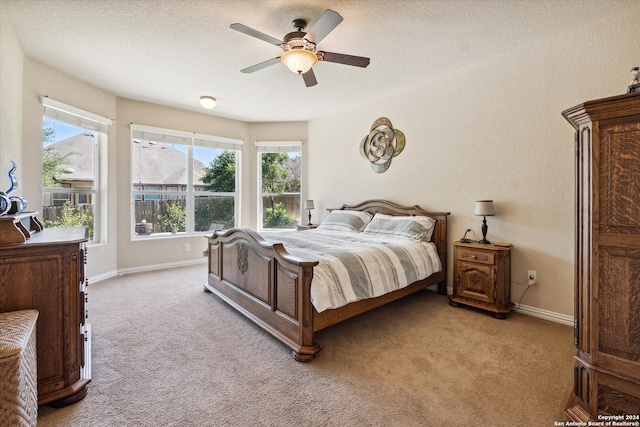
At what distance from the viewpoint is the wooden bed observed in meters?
2.06

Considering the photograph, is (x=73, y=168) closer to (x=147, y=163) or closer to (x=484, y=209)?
(x=147, y=163)

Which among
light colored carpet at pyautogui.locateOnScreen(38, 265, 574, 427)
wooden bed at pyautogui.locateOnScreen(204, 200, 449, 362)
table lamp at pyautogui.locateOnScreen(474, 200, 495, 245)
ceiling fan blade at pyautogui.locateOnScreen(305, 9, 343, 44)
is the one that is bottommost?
light colored carpet at pyautogui.locateOnScreen(38, 265, 574, 427)

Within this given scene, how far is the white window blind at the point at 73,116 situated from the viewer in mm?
3342

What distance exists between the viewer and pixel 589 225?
4.49 ft

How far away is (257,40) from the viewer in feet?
8.91

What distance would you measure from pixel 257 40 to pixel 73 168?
308cm

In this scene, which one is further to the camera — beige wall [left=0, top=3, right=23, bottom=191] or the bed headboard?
the bed headboard

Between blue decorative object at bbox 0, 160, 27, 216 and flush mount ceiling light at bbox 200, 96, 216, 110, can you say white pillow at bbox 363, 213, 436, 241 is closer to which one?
flush mount ceiling light at bbox 200, 96, 216, 110

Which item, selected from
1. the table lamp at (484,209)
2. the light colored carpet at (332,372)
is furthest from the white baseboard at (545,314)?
the table lamp at (484,209)

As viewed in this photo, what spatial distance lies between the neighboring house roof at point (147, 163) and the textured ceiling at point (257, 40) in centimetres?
91

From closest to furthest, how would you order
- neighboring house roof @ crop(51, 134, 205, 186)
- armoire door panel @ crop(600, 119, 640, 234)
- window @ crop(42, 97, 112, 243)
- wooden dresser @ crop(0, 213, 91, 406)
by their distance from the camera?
1. armoire door panel @ crop(600, 119, 640, 234)
2. wooden dresser @ crop(0, 213, 91, 406)
3. window @ crop(42, 97, 112, 243)
4. neighboring house roof @ crop(51, 134, 205, 186)

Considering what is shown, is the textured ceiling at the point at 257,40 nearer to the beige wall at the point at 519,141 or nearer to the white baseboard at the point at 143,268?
the beige wall at the point at 519,141

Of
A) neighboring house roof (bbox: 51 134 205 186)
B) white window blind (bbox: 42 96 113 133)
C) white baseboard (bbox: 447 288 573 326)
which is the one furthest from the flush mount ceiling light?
white baseboard (bbox: 447 288 573 326)

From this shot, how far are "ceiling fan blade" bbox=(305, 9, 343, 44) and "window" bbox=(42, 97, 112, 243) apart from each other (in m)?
3.22
